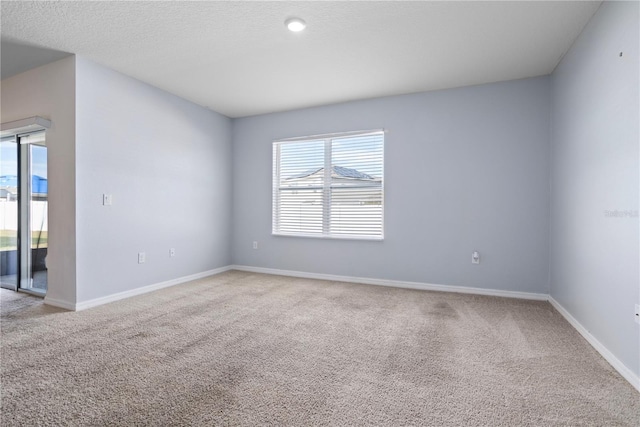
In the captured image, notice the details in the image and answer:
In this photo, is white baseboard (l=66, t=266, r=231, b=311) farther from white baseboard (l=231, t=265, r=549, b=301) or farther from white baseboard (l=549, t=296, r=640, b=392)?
white baseboard (l=549, t=296, r=640, b=392)

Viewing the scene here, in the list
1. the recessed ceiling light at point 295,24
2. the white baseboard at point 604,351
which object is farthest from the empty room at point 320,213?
the recessed ceiling light at point 295,24

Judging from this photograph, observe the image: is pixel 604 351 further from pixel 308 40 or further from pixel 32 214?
pixel 32 214

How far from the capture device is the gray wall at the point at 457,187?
11.9 feet

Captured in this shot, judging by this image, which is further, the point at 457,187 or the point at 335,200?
the point at 335,200

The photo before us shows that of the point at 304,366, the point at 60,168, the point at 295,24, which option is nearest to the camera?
the point at 304,366

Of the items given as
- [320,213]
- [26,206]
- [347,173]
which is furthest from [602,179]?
[26,206]

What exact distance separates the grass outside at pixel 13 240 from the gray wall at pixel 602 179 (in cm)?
554

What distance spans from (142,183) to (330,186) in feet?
8.38

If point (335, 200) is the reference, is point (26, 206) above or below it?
below

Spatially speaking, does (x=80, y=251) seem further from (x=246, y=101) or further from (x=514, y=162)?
(x=514, y=162)

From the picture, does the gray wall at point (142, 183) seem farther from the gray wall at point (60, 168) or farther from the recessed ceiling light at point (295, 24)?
the recessed ceiling light at point (295, 24)

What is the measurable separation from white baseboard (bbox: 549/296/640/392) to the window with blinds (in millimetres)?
2198

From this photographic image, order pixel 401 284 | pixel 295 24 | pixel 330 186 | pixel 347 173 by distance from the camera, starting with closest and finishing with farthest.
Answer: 1. pixel 295 24
2. pixel 401 284
3. pixel 347 173
4. pixel 330 186

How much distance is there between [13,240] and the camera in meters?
3.96
